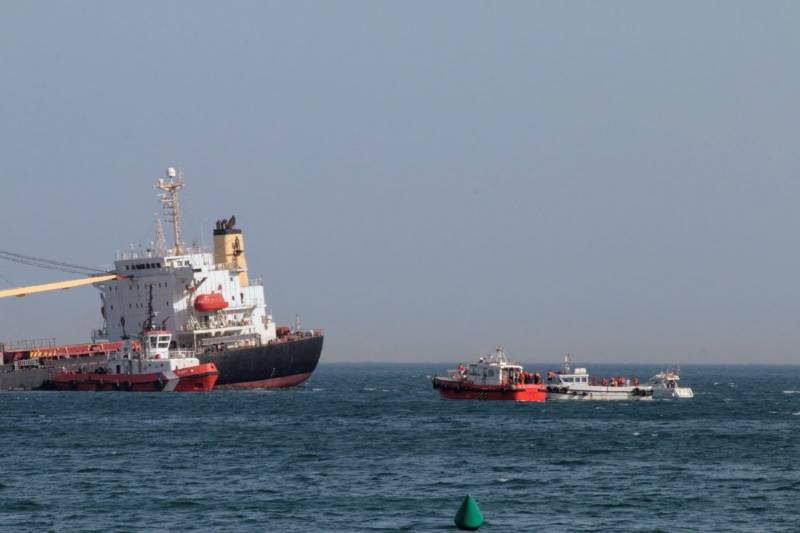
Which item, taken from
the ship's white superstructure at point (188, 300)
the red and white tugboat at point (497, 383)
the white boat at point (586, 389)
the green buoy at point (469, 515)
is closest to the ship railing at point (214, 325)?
the ship's white superstructure at point (188, 300)

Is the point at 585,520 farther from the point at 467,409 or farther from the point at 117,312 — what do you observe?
the point at 117,312

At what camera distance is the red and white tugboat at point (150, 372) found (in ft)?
403

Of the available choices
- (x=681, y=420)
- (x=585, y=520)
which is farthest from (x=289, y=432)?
(x=585, y=520)

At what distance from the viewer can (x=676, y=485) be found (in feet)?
196

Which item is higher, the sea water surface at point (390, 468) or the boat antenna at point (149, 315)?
the boat antenna at point (149, 315)

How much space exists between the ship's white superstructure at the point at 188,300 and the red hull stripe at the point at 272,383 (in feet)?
11.4

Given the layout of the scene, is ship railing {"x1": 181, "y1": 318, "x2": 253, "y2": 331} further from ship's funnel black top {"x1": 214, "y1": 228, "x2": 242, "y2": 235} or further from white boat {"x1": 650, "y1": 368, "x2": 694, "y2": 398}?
white boat {"x1": 650, "y1": 368, "x2": 694, "y2": 398}

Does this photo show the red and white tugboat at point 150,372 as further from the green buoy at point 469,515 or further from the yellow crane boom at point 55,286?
the green buoy at point 469,515

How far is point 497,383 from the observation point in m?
116

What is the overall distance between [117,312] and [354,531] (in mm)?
92143

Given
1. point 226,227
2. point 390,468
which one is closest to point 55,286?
point 226,227

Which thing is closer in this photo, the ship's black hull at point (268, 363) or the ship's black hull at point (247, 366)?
the ship's black hull at point (268, 363)

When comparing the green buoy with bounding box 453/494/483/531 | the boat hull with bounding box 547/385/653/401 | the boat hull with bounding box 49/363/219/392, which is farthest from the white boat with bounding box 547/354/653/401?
the green buoy with bounding box 453/494/483/531

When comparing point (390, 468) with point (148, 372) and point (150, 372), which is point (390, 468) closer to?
point (150, 372)
